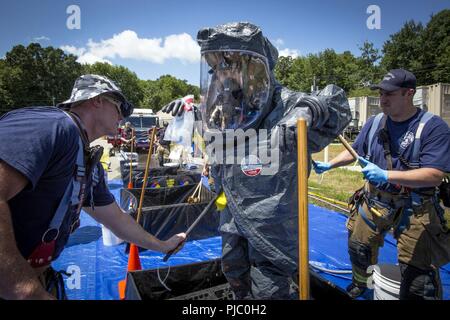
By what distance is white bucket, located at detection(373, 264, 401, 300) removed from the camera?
2.27 metres

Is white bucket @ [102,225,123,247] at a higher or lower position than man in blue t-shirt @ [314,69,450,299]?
lower

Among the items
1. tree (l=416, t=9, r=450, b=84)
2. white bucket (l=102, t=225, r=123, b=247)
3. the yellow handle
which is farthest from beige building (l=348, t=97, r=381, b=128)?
the yellow handle

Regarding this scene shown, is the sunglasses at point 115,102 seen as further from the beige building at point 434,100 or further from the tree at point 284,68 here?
the tree at point 284,68

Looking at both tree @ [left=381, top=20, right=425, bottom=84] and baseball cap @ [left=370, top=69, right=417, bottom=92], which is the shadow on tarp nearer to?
baseball cap @ [left=370, top=69, right=417, bottom=92]

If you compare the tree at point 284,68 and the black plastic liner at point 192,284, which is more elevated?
the tree at point 284,68

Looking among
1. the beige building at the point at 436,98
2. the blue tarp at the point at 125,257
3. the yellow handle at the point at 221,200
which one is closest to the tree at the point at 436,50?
the beige building at the point at 436,98

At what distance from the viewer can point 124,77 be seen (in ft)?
187

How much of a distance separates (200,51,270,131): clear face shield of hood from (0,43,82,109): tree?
1568 inches

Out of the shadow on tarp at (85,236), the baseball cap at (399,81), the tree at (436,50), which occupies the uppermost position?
the tree at (436,50)

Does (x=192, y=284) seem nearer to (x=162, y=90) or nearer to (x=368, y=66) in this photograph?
(x=368, y=66)

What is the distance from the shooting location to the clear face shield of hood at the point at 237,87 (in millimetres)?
1853

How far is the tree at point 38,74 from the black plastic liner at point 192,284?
39.4 metres
